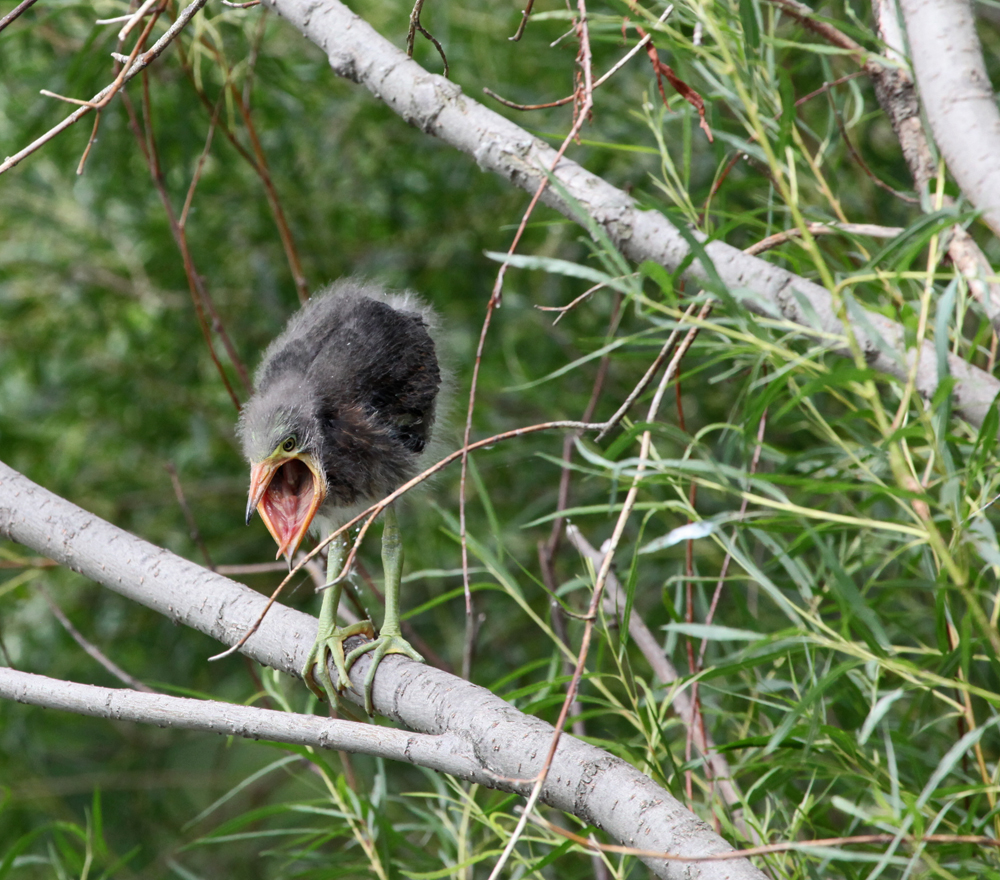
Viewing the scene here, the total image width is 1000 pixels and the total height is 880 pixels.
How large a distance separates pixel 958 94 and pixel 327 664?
1.23m

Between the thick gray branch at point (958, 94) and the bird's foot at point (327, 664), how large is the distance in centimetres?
109

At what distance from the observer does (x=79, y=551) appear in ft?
5.34

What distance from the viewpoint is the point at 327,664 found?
1.69m

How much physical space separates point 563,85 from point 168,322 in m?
1.46

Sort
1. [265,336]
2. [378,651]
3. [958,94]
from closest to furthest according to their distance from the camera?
[958,94], [378,651], [265,336]

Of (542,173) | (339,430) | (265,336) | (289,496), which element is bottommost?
(265,336)

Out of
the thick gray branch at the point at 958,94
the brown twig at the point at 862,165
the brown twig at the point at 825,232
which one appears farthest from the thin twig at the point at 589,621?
the brown twig at the point at 862,165

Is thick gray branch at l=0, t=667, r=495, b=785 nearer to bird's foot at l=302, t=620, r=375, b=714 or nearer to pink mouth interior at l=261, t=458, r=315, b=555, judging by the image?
bird's foot at l=302, t=620, r=375, b=714

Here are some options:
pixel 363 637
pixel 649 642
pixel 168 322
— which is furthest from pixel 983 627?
pixel 168 322

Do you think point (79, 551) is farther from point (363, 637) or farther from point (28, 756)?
point (28, 756)

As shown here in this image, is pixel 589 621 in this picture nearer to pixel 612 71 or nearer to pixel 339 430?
pixel 612 71

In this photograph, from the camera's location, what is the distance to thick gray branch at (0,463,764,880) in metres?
1.08

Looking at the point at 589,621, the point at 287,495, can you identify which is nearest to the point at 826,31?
the point at 589,621

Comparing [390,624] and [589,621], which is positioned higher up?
[589,621]
